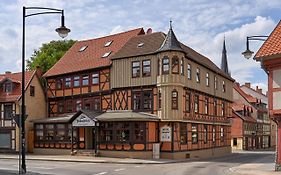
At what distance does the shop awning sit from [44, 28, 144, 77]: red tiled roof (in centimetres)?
483

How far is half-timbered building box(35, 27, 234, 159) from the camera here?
3712 cm

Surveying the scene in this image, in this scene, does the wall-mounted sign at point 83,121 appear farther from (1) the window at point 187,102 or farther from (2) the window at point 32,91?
(1) the window at point 187,102

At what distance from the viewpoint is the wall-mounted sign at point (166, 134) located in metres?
37.5

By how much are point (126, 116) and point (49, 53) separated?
86.6 ft

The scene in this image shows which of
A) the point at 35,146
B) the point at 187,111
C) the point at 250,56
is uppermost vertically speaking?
the point at 250,56

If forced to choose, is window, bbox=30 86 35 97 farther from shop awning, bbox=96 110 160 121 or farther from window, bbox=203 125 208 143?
window, bbox=203 125 208 143

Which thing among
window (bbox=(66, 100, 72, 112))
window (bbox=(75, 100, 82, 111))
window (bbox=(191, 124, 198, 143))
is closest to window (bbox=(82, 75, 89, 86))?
window (bbox=(75, 100, 82, 111))

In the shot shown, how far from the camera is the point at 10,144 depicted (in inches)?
1737

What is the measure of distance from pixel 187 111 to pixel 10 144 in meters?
17.6

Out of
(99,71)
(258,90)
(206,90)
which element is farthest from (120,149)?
(258,90)

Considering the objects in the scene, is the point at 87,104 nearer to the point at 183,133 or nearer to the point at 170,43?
the point at 183,133

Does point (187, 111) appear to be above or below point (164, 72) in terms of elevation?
below

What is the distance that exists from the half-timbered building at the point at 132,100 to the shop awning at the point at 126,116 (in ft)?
0.27

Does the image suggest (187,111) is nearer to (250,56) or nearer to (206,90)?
(206,90)
